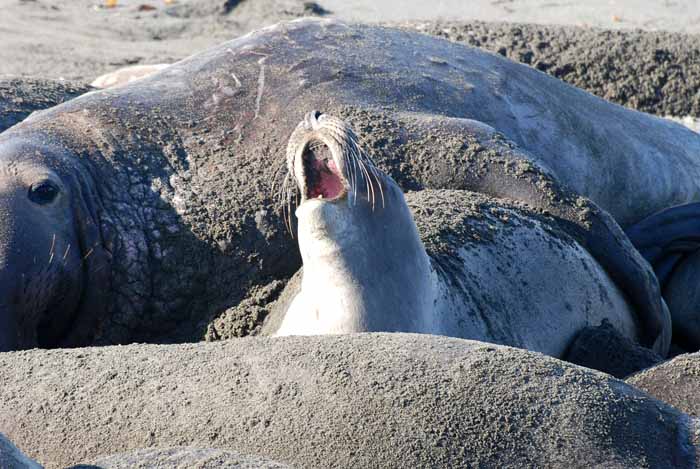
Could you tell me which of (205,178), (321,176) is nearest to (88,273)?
(205,178)

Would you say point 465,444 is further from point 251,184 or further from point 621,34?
point 621,34

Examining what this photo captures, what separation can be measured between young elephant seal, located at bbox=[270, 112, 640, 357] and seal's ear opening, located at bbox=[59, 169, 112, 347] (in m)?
0.81

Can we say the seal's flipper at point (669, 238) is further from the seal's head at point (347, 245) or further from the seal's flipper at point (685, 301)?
the seal's head at point (347, 245)

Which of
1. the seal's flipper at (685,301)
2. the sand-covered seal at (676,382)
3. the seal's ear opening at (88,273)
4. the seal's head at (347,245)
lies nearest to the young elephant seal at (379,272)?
the seal's head at (347,245)

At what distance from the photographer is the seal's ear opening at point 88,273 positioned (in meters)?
4.68

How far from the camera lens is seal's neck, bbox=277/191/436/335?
12.6 feet

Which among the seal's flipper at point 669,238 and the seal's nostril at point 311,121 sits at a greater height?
the seal's nostril at point 311,121

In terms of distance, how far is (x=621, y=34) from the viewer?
7.64 m

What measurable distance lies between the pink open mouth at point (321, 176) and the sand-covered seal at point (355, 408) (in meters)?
0.85

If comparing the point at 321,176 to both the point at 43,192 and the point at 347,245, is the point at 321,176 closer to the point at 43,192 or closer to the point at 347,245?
the point at 347,245

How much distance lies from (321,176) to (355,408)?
4.15 ft

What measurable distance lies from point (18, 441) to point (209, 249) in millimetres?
1843

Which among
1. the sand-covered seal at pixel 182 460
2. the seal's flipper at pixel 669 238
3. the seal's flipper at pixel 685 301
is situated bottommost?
the seal's flipper at pixel 685 301

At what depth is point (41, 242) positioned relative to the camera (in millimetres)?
4496
